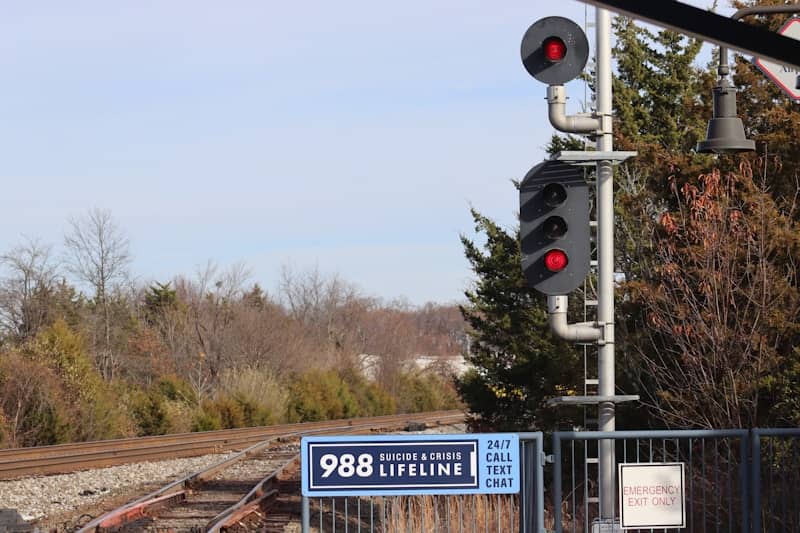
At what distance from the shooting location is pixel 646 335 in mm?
16953

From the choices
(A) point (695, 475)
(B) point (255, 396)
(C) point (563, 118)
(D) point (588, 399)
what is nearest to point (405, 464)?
(D) point (588, 399)

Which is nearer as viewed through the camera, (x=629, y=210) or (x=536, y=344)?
(x=629, y=210)

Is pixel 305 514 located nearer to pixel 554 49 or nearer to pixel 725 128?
pixel 554 49

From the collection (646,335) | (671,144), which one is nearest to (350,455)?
(646,335)

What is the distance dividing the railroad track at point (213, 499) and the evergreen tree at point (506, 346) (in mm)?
4408

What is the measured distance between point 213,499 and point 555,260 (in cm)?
1275

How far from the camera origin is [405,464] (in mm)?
8867

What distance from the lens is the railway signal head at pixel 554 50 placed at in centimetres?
973

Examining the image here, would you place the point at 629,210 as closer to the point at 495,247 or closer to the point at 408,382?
the point at 495,247

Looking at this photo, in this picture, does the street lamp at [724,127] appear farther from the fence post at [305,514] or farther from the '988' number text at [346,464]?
the fence post at [305,514]

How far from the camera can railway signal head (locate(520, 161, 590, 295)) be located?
9539mm

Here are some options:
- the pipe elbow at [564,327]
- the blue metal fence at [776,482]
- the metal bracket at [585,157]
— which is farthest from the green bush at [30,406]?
the metal bracket at [585,157]

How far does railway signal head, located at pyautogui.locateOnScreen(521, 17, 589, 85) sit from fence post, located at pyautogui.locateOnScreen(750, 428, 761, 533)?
327 centimetres

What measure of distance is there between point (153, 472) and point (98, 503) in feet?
22.9
